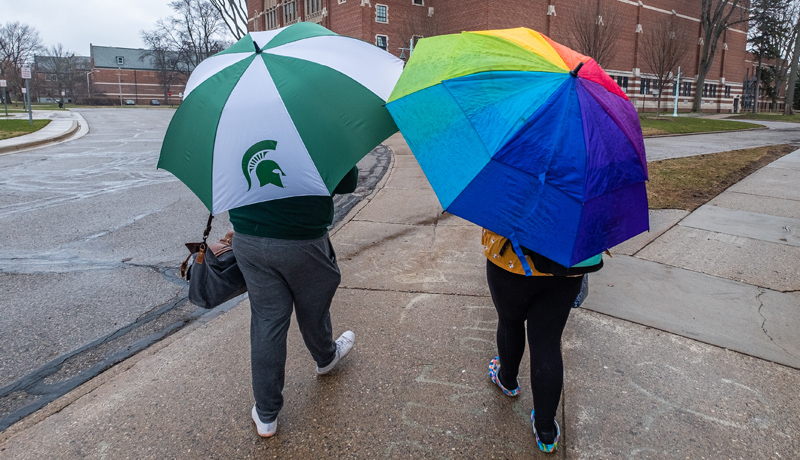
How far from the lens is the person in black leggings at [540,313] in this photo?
2.18 meters

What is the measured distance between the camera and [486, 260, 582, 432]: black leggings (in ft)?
7.18

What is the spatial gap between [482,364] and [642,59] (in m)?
49.1

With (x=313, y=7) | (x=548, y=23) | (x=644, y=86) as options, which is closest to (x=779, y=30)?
(x=644, y=86)

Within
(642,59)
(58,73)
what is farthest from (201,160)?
(58,73)

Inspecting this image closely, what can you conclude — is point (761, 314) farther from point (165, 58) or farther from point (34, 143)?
point (165, 58)

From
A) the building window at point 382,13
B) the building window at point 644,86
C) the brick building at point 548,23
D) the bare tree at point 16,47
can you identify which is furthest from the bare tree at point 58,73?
the building window at point 644,86

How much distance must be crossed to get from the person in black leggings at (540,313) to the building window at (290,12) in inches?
1896

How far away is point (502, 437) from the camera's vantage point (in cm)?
253

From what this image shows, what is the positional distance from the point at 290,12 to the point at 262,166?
50512 mm

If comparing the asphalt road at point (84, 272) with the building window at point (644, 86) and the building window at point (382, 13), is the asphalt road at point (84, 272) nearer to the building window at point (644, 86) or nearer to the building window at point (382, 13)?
the building window at point (382, 13)

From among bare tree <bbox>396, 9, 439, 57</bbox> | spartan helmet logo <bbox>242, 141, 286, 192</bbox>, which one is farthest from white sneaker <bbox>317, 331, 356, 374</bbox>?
bare tree <bbox>396, 9, 439, 57</bbox>

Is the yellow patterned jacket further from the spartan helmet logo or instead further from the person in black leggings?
the spartan helmet logo

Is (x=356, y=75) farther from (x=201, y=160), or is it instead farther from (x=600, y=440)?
(x=600, y=440)

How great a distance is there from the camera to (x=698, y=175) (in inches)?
368
